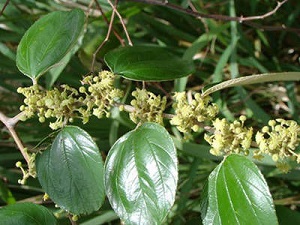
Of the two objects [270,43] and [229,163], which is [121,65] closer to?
[229,163]

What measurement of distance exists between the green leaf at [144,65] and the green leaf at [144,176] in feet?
0.37

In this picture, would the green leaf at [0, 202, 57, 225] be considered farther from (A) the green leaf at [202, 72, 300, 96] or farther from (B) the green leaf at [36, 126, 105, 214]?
(A) the green leaf at [202, 72, 300, 96]

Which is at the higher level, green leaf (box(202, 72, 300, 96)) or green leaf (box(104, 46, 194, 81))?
Answer: green leaf (box(202, 72, 300, 96))

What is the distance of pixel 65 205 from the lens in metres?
0.68

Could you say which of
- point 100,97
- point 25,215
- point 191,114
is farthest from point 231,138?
point 25,215

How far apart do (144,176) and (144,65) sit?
209mm

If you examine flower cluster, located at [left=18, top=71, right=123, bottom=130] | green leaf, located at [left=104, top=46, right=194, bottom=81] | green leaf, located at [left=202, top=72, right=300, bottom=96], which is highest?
green leaf, located at [left=202, top=72, right=300, bottom=96]

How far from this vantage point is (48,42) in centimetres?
77

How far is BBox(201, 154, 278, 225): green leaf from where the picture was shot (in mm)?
578

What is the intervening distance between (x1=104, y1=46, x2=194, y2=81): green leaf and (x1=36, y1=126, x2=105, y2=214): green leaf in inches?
4.8

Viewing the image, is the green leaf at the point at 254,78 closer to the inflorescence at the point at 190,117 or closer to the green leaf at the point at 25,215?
the inflorescence at the point at 190,117

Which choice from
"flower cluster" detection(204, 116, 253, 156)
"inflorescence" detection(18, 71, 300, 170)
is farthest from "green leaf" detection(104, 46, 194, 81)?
"flower cluster" detection(204, 116, 253, 156)

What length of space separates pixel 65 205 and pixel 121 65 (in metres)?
0.23

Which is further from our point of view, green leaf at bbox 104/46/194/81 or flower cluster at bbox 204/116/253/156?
green leaf at bbox 104/46/194/81
